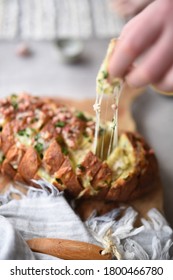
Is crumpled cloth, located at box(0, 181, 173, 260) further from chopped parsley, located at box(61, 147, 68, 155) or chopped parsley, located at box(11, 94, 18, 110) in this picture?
chopped parsley, located at box(11, 94, 18, 110)

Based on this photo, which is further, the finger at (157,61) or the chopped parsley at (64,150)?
the chopped parsley at (64,150)

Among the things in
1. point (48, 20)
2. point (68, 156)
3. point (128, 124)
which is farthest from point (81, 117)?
point (48, 20)

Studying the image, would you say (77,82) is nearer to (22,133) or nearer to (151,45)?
A: (22,133)

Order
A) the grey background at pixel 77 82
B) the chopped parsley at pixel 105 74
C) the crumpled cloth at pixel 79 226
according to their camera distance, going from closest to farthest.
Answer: the chopped parsley at pixel 105 74, the crumpled cloth at pixel 79 226, the grey background at pixel 77 82

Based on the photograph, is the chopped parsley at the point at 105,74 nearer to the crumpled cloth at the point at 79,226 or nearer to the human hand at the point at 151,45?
the human hand at the point at 151,45

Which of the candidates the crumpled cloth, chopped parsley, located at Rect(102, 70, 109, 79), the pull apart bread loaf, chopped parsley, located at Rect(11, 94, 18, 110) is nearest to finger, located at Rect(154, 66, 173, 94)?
chopped parsley, located at Rect(102, 70, 109, 79)

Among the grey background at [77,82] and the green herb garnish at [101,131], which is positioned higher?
the grey background at [77,82]

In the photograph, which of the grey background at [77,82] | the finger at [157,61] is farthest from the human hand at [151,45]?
the grey background at [77,82]
